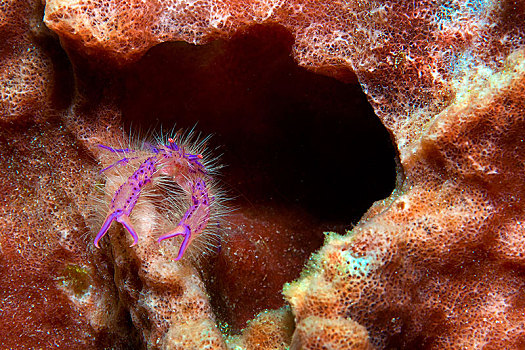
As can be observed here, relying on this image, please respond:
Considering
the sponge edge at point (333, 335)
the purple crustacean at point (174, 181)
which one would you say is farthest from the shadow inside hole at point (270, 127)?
the sponge edge at point (333, 335)

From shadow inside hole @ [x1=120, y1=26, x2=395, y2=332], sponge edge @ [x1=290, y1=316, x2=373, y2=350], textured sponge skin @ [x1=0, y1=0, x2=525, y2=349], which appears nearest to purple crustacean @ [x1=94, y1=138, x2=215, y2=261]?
textured sponge skin @ [x1=0, y1=0, x2=525, y2=349]

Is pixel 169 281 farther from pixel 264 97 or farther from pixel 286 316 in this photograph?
pixel 264 97

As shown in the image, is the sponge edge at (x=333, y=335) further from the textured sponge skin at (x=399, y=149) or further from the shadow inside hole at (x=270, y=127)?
the shadow inside hole at (x=270, y=127)

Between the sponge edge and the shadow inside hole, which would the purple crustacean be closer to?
the shadow inside hole

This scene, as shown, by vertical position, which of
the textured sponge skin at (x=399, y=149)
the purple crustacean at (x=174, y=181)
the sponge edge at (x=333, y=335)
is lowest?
the purple crustacean at (x=174, y=181)

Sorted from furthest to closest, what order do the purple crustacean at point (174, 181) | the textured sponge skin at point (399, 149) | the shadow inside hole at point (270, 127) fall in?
the shadow inside hole at point (270, 127)
the purple crustacean at point (174, 181)
the textured sponge skin at point (399, 149)
